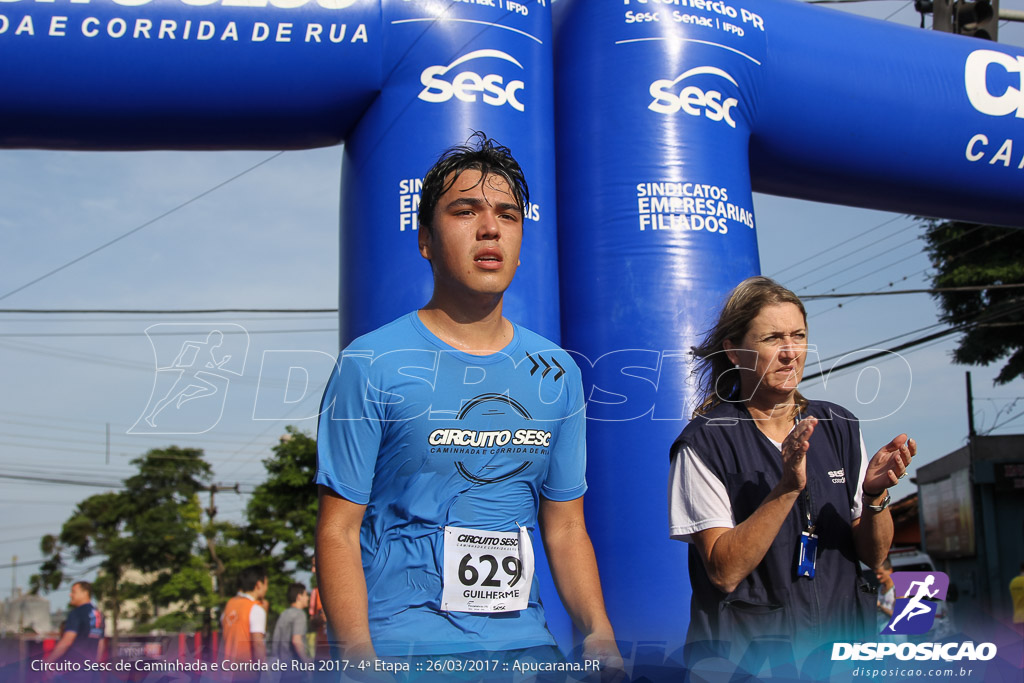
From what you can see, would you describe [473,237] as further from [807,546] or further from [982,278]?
[982,278]

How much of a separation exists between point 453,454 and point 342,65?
112 inches

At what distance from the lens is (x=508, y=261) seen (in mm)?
2543

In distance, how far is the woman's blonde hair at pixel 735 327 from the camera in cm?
268

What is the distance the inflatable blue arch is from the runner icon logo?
1916 mm

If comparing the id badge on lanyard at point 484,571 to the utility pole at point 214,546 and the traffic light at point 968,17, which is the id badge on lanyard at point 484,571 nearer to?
the traffic light at point 968,17

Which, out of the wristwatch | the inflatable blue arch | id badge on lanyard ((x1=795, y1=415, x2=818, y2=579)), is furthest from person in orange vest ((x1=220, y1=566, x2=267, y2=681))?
the wristwatch

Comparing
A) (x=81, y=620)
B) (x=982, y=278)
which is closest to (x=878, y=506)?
(x=81, y=620)

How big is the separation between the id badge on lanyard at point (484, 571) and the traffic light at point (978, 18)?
6113mm

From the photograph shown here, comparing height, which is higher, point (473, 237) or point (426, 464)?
point (473, 237)

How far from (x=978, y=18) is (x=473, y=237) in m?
5.99

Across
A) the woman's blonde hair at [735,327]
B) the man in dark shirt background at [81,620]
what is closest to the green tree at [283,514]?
the man in dark shirt background at [81,620]

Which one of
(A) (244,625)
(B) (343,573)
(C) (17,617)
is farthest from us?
(C) (17,617)

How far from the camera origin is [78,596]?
20.0ft

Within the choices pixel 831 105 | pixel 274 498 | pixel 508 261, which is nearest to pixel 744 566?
pixel 508 261
